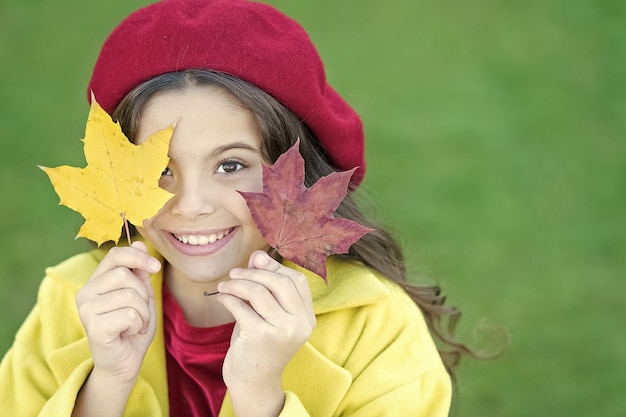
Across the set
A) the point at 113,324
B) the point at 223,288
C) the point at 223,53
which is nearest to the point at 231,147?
the point at 223,53

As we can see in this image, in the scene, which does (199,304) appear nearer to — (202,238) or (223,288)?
(202,238)

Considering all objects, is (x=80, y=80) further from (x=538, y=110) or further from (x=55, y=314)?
(x=55, y=314)

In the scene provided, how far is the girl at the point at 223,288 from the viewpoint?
175 centimetres

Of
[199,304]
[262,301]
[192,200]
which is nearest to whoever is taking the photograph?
[262,301]

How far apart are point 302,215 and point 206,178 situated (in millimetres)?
250

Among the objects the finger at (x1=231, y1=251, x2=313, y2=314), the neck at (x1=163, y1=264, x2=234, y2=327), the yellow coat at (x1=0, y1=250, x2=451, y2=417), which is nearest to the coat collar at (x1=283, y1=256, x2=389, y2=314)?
the yellow coat at (x1=0, y1=250, x2=451, y2=417)

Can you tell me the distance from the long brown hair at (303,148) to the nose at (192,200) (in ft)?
0.61

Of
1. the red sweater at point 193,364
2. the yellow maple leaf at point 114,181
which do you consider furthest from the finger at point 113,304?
the red sweater at point 193,364

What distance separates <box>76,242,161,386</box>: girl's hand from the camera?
173 centimetres

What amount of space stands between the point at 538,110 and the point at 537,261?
51.0 inches

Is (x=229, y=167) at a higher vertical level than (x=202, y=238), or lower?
higher

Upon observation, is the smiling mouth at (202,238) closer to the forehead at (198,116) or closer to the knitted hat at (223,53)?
the forehead at (198,116)

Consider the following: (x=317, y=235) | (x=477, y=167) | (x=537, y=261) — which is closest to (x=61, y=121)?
(x=477, y=167)

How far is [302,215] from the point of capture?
1.76m
